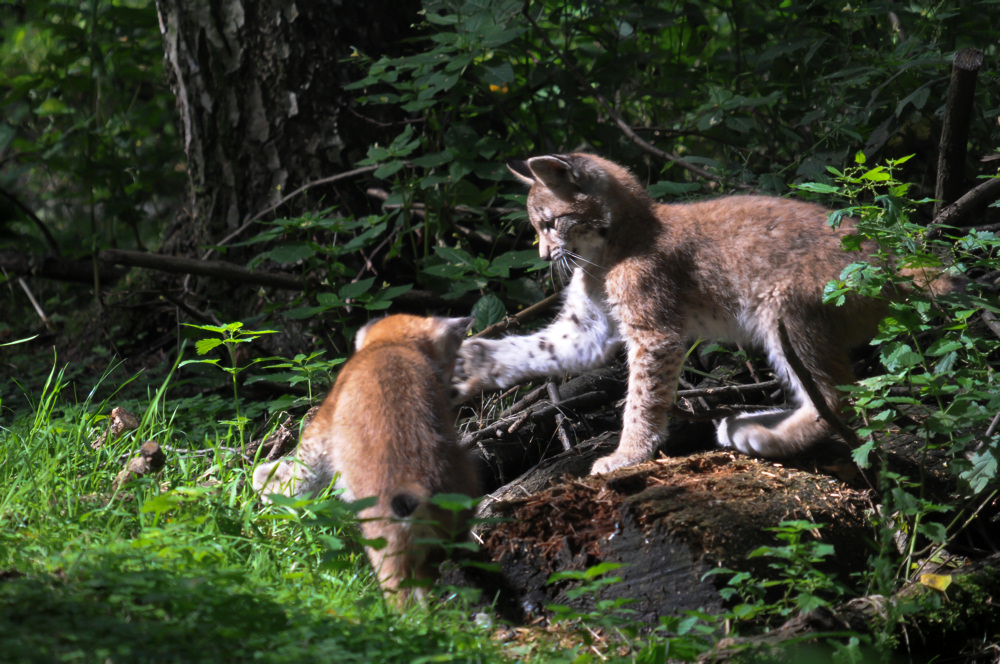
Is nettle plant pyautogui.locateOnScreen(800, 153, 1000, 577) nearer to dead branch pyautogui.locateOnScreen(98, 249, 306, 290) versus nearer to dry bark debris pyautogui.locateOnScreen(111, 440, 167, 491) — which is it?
dry bark debris pyautogui.locateOnScreen(111, 440, 167, 491)

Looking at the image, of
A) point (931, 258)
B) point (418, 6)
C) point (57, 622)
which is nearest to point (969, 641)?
point (931, 258)

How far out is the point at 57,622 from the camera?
5.92 ft

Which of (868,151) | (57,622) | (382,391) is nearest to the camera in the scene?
(57,622)

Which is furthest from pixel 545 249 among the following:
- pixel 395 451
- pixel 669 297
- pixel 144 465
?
pixel 144 465

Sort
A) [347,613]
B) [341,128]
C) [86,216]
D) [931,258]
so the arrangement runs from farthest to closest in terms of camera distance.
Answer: [86,216]
[341,128]
[931,258]
[347,613]

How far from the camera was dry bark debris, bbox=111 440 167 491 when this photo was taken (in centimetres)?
319

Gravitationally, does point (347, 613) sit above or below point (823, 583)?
above

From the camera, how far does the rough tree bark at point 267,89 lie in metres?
5.70

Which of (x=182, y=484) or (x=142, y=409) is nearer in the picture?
(x=182, y=484)

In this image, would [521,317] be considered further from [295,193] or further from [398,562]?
[398,562]

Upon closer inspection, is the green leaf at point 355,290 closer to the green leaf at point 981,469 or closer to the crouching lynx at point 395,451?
the crouching lynx at point 395,451

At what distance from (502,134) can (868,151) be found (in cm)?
266

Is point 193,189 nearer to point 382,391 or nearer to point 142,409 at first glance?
point 142,409

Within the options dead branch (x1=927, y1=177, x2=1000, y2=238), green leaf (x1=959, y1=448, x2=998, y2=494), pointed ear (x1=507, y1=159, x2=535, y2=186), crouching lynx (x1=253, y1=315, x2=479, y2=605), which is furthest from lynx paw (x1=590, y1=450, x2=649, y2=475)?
dead branch (x1=927, y1=177, x2=1000, y2=238)
